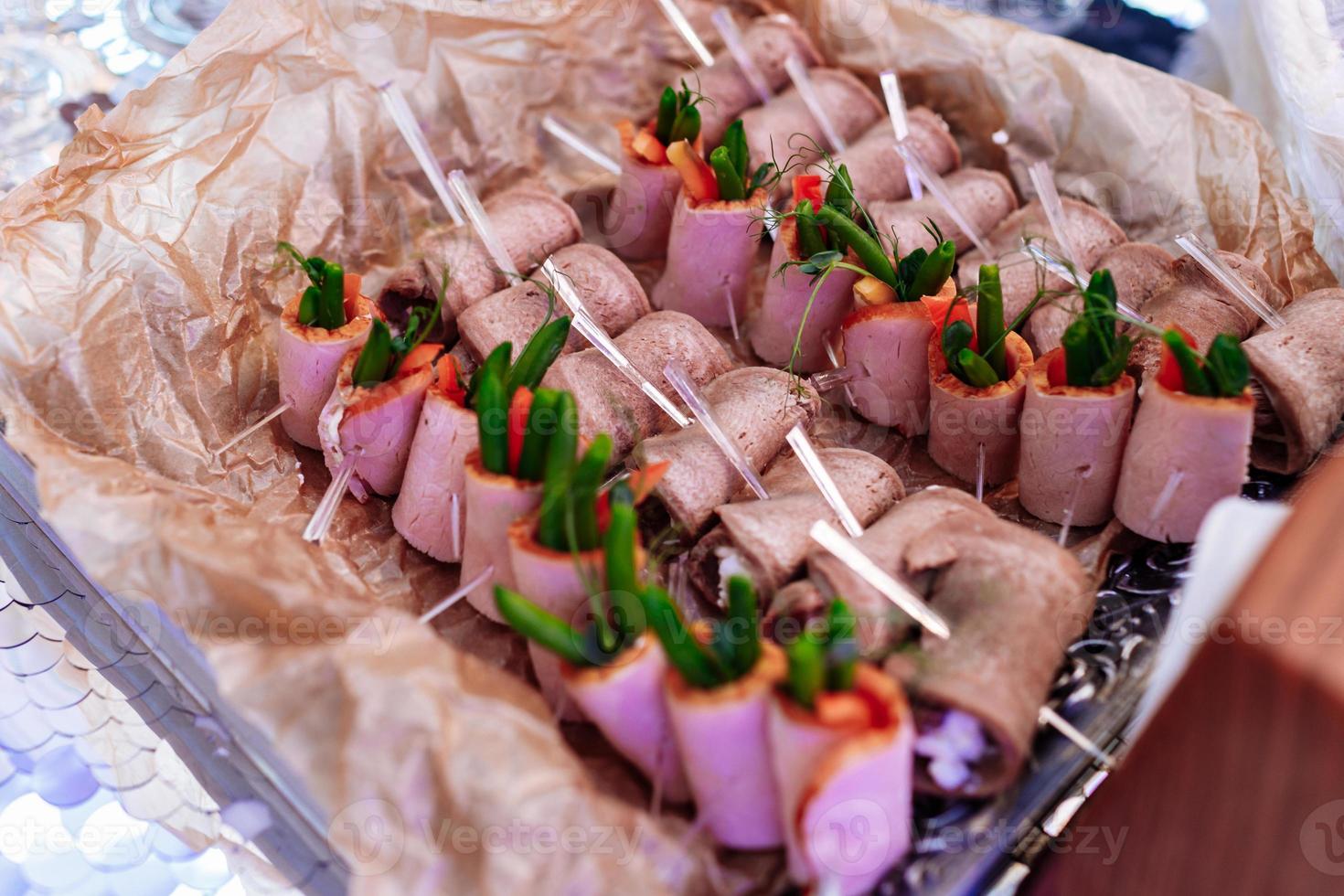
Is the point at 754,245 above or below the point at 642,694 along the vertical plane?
above

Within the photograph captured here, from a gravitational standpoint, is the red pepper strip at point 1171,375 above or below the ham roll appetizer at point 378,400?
above

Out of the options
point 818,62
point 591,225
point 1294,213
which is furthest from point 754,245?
point 1294,213

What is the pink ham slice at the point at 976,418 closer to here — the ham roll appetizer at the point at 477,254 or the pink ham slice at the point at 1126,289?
the pink ham slice at the point at 1126,289

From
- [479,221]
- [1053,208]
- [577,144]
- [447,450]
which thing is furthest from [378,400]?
[1053,208]

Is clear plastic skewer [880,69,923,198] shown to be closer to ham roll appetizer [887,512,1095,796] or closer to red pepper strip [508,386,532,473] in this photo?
ham roll appetizer [887,512,1095,796]

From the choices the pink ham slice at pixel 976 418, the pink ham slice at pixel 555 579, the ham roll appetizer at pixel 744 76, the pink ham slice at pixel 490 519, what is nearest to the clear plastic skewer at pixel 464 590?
the pink ham slice at pixel 490 519

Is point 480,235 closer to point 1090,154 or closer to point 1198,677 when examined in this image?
point 1090,154

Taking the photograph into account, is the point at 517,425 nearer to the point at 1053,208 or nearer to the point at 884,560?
the point at 884,560
